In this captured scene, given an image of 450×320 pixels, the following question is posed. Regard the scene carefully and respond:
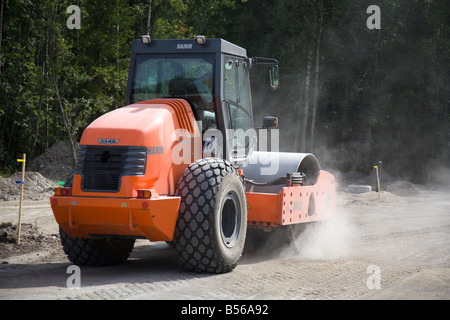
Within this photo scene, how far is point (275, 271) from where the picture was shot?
870 centimetres

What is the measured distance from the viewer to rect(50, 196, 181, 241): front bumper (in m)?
7.46

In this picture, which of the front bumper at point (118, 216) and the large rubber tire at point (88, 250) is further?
the large rubber tire at point (88, 250)

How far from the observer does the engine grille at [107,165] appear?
773 cm

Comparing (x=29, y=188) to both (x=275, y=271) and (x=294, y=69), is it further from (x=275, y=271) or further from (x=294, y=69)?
(x=294, y=69)

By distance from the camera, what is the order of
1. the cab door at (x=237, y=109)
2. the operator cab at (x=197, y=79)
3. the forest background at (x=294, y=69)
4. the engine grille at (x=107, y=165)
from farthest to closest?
the forest background at (x=294, y=69) → the cab door at (x=237, y=109) → the operator cab at (x=197, y=79) → the engine grille at (x=107, y=165)

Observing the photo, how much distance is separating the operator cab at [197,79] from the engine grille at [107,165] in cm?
154

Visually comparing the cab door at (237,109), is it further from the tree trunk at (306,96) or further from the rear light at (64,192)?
the tree trunk at (306,96)

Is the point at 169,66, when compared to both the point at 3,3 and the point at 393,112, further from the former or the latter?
the point at 393,112

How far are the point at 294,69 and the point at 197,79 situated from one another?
95.5ft

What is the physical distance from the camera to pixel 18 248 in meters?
10.5

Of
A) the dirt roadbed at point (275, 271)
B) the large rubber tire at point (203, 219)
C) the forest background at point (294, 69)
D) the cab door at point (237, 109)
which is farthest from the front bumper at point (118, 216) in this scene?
the forest background at point (294, 69)

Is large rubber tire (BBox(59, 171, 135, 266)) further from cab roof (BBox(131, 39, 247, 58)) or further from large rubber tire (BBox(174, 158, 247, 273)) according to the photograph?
cab roof (BBox(131, 39, 247, 58))

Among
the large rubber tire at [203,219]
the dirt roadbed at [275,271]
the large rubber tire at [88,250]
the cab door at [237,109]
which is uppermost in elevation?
the cab door at [237,109]
